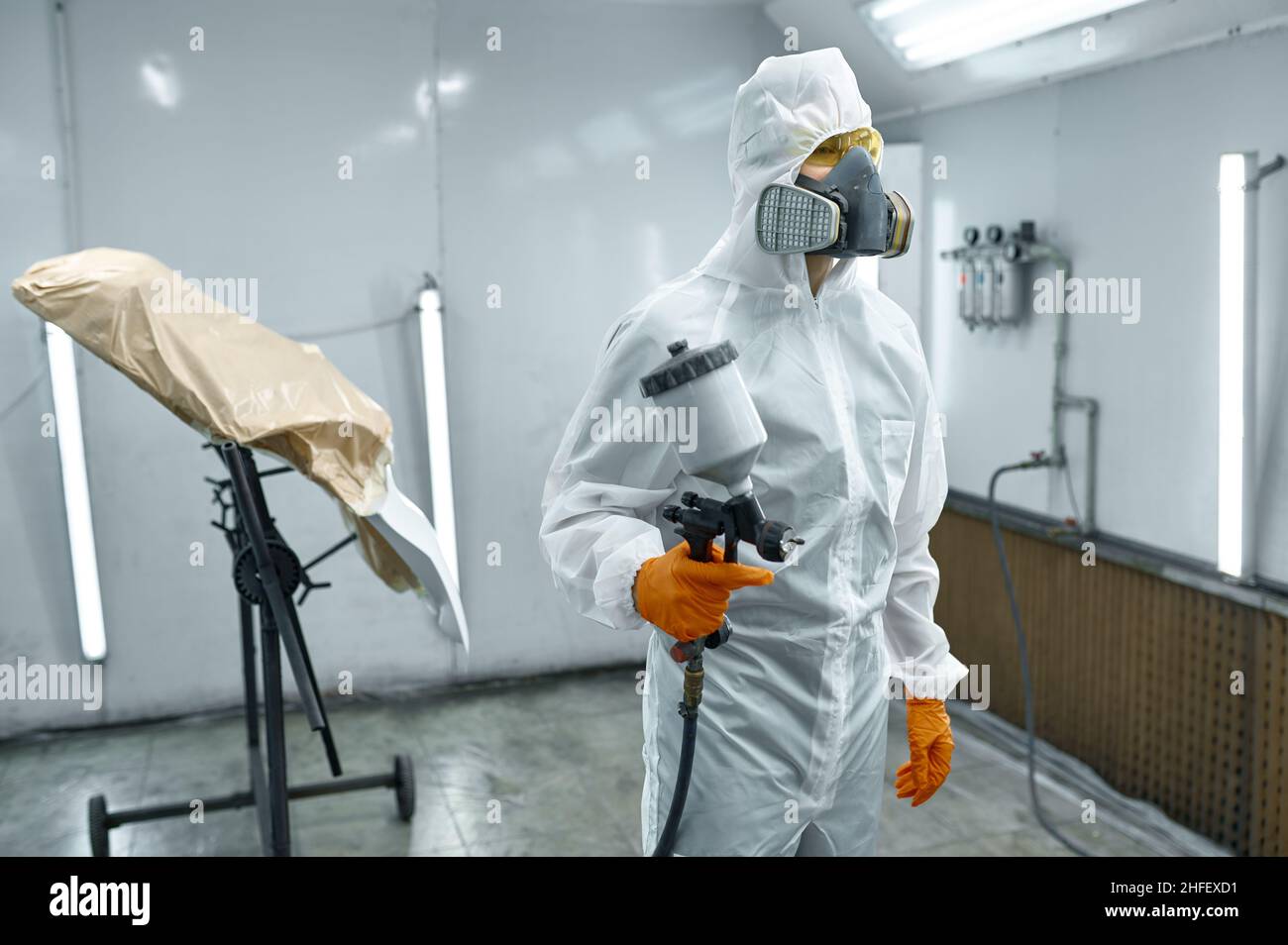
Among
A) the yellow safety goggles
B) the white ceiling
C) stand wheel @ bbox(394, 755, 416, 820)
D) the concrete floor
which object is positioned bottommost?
the concrete floor

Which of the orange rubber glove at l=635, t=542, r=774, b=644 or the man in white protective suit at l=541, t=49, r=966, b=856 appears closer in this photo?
the orange rubber glove at l=635, t=542, r=774, b=644

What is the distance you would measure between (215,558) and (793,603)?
8.87 ft

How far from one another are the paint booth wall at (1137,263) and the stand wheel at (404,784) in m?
2.05

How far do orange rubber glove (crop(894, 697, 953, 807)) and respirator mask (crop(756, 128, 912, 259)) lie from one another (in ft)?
2.42

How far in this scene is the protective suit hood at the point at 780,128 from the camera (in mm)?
1503

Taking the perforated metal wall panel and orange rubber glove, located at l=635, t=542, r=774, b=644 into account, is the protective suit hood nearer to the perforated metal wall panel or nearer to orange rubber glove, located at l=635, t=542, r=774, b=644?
orange rubber glove, located at l=635, t=542, r=774, b=644

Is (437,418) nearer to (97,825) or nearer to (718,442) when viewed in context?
(97,825)

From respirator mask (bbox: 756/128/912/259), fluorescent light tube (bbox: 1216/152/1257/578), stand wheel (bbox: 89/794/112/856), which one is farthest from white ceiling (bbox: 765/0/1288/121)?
stand wheel (bbox: 89/794/112/856)

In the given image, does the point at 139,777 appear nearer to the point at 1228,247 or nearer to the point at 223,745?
the point at 223,745

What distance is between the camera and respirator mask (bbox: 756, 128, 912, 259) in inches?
57.2

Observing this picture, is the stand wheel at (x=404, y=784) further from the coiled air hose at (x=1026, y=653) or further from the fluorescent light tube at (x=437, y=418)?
the coiled air hose at (x=1026, y=653)

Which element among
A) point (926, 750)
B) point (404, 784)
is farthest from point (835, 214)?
point (404, 784)

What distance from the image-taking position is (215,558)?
A: 3.67 metres

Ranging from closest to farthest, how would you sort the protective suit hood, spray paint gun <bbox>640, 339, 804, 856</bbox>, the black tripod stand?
spray paint gun <bbox>640, 339, 804, 856</bbox>
the protective suit hood
the black tripod stand
